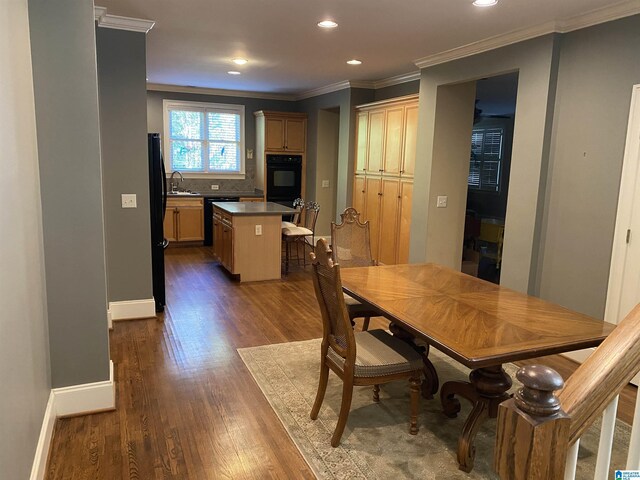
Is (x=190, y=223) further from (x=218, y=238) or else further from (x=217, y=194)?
(x=218, y=238)

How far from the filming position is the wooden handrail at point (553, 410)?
0.74 meters

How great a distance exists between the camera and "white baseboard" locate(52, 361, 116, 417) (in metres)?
2.63

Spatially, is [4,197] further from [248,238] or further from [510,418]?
[248,238]

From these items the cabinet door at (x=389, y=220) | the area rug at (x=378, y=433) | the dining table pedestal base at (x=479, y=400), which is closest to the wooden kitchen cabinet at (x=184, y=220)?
the cabinet door at (x=389, y=220)

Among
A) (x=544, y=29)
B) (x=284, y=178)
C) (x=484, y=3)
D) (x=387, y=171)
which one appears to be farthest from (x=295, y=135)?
(x=484, y=3)

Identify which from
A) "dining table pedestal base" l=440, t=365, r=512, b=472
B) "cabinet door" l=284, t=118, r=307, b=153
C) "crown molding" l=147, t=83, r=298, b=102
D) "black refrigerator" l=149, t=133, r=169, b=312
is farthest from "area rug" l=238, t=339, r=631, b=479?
"crown molding" l=147, t=83, r=298, b=102

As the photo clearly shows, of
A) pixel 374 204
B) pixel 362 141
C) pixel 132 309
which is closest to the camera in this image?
pixel 132 309

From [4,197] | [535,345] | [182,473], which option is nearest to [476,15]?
[535,345]

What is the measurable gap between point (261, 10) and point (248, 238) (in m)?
2.72

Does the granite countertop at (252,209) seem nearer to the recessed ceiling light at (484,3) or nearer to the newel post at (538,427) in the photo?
the recessed ceiling light at (484,3)

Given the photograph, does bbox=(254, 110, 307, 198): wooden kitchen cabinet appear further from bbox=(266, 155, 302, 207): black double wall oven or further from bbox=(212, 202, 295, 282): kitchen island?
bbox=(212, 202, 295, 282): kitchen island

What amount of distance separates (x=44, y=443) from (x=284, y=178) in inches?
251

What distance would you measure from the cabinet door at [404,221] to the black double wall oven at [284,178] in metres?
2.91

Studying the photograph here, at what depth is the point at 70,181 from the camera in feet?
8.22
